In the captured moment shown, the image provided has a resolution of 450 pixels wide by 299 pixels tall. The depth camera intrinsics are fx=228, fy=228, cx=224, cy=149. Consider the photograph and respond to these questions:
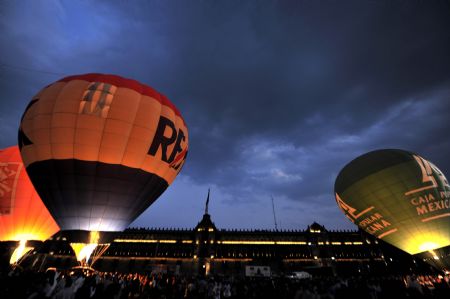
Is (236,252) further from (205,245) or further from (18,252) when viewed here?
(18,252)

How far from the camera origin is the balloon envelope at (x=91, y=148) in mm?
14359

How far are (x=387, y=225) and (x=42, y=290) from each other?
2594cm

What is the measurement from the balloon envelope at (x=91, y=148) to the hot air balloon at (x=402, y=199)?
64.1 feet

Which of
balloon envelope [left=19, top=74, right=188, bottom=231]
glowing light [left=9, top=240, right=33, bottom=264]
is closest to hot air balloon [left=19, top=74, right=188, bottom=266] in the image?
balloon envelope [left=19, top=74, right=188, bottom=231]

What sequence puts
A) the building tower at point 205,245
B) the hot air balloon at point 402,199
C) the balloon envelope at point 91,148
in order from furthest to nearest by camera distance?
the building tower at point 205,245 < the hot air balloon at point 402,199 < the balloon envelope at point 91,148

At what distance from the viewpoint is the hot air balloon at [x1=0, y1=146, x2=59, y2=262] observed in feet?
64.6

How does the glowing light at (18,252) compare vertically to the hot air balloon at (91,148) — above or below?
below

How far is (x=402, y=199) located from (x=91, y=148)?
2537 cm

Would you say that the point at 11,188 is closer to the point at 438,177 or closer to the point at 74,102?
the point at 74,102

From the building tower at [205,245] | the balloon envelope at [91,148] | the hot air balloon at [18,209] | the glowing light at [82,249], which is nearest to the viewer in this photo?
the glowing light at [82,249]

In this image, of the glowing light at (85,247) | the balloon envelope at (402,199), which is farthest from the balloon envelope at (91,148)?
the balloon envelope at (402,199)

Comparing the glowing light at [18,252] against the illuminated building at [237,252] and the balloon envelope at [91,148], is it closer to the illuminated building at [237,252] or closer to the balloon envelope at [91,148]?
the balloon envelope at [91,148]

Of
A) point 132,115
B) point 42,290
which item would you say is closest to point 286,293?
point 42,290

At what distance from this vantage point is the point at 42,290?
372 inches
